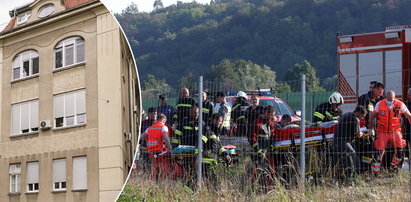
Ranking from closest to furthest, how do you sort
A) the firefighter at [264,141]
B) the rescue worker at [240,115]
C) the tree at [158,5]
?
the firefighter at [264,141] → the rescue worker at [240,115] → the tree at [158,5]

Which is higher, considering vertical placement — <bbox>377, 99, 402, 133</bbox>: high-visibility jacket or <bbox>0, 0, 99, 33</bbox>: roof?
<bbox>0, 0, 99, 33</bbox>: roof

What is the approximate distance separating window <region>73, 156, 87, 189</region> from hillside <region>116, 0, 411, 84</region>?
7800cm

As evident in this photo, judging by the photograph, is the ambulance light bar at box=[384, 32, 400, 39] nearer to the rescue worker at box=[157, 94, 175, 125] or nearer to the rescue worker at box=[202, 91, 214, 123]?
the rescue worker at box=[157, 94, 175, 125]

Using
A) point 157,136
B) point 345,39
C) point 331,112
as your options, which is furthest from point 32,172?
point 345,39

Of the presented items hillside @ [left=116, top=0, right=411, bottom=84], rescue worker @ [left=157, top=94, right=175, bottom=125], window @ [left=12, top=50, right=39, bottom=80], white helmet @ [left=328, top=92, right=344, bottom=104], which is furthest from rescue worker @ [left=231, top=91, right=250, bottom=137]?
hillside @ [left=116, top=0, right=411, bottom=84]

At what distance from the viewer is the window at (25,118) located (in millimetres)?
2348

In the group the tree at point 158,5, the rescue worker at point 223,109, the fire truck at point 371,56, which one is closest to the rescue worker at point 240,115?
the rescue worker at point 223,109

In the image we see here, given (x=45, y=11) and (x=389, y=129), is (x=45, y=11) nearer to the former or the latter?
(x=45, y=11)

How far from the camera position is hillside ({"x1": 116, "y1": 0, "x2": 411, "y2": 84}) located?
89.3m

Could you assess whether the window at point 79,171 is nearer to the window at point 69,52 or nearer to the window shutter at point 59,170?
the window shutter at point 59,170

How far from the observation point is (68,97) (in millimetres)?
2383

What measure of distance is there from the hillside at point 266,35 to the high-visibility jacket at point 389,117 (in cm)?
7203

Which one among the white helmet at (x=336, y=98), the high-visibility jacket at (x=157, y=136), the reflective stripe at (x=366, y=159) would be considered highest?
the white helmet at (x=336, y=98)

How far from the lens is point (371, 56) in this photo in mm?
16312
